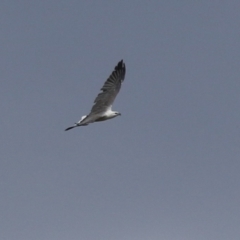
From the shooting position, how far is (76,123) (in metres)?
26.5

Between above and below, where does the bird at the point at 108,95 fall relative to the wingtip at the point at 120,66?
below

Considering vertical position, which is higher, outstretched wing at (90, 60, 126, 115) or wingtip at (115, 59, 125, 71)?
wingtip at (115, 59, 125, 71)

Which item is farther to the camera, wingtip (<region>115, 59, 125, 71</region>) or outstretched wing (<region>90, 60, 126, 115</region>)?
wingtip (<region>115, 59, 125, 71</region>)

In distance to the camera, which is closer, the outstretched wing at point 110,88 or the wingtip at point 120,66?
the outstretched wing at point 110,88

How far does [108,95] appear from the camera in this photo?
28.4 meters

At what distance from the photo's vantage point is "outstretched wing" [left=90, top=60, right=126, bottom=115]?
91.9ft

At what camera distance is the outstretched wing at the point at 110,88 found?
91.9 ft

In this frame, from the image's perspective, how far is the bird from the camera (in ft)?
91.4

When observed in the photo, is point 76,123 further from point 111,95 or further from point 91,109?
point 111,95

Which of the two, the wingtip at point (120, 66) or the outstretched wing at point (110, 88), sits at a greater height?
the wingtip at point (120, 66)

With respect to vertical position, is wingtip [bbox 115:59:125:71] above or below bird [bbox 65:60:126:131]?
above

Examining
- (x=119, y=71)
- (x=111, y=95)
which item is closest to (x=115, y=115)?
(x=111, y=95)

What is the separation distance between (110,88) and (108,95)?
0.55 metres

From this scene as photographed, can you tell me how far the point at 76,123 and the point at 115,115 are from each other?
391cm
